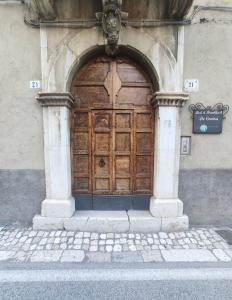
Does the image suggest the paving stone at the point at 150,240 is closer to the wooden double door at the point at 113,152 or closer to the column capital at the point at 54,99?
the wooden double door at the point at 113,152

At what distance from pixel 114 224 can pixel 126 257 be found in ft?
2.56

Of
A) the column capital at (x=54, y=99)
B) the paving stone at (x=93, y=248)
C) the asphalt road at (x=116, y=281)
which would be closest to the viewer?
the asphalt road at (x=116, y=281)

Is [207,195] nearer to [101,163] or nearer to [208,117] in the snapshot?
[208,117]

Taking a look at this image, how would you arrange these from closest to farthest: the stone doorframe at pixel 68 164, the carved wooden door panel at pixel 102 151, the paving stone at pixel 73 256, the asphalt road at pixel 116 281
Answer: the asphalt road at pixel 116 281 → the paving stone at pixel 73 256 → the stone doorframe at pixel 68 164 → the carved wooden door panel at pixel 102 151

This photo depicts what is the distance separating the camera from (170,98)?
3.78 meters

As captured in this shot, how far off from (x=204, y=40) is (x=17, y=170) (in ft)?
13.8

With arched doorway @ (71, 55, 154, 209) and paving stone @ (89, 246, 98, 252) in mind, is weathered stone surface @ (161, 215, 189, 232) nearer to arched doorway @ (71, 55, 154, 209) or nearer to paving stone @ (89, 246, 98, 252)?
arched doorway @ (71, 55, 154, 209)

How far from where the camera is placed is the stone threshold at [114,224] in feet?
12.6

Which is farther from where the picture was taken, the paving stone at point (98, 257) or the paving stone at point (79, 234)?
the paving stone at point (79, 234)

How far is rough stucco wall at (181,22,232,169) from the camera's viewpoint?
12.7 ft

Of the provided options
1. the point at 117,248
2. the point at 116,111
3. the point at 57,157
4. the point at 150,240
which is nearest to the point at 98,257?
the point at 117,248

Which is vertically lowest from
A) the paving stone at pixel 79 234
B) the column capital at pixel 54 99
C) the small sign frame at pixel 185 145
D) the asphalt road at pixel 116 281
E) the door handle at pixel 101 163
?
the asphalt road at pixel 116 281

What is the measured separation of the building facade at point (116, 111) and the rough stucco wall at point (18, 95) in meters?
0.02

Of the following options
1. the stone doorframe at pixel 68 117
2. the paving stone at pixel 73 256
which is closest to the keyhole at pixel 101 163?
the stone doorframe at pixel 68 117
